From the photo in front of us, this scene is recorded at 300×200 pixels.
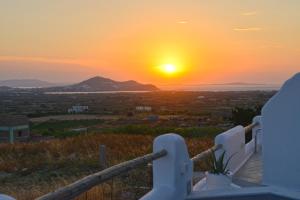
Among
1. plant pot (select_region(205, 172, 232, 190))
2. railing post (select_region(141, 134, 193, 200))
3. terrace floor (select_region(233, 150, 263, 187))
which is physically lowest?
terrace floor (select_region(233, 150, 263, 187))

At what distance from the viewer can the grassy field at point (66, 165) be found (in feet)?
34.6

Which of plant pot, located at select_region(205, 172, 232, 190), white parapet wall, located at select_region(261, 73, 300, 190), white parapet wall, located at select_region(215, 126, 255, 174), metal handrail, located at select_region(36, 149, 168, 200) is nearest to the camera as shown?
metal handrail, located at select_region(36, 149, 168, 200)

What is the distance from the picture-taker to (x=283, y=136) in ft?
18.6

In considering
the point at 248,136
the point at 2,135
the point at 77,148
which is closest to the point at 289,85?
the point at 248,136

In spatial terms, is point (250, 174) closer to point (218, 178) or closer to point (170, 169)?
point (218, 178)

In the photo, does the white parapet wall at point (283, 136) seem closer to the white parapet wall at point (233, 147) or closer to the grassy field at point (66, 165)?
the white parapet wall at point (233, 147)

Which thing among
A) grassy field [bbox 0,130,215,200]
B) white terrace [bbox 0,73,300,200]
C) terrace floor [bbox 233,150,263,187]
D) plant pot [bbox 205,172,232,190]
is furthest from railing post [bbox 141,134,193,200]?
grassy field [bbox 0,130,215,200]

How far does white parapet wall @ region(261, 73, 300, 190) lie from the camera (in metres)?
5.52

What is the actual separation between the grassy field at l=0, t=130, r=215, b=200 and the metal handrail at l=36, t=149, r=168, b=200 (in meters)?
4.07

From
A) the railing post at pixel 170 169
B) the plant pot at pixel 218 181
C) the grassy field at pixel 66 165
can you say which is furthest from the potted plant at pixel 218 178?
the grassy field at pixel 66 165

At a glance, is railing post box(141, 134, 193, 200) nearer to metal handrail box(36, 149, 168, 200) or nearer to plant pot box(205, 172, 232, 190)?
metal handrail box(36, 149, 168, 200)

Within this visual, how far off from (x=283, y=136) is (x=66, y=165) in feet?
37.9

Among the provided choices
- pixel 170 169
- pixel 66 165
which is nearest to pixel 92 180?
pixel 170 169

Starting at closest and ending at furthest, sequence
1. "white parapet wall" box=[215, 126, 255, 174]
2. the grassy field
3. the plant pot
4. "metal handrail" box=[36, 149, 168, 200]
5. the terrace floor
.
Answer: "metal handrail" box=[36, 149, 168, 200], the plant pot, the terrace floor, "white parapet wall" box=[215, 126, 255, 174], the grassy field
